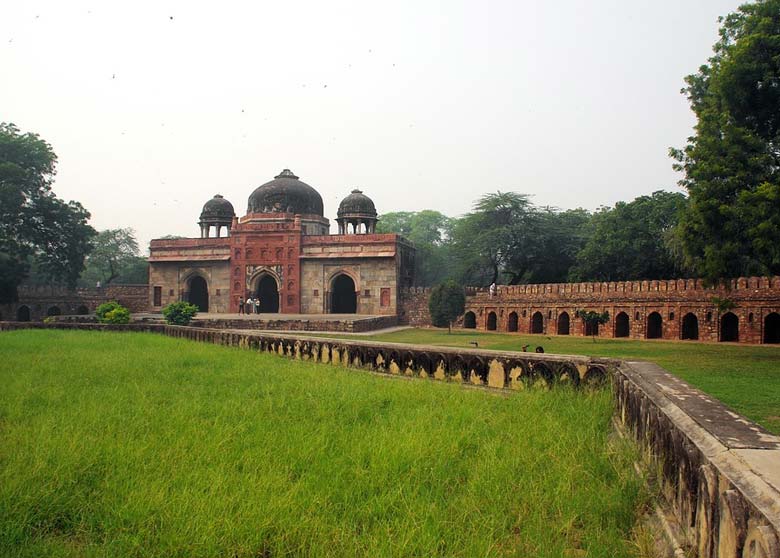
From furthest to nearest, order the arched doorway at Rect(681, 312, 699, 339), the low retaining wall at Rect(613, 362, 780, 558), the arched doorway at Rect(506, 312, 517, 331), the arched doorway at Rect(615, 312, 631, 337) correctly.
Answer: the arched doorway at Rect(506, 312, 517, 331), the arched doorway at Rect(615, 312, 631, 337), the arched doorway at Rect(681, 312, 699, 339), the low retaining wall at Rect(613, 362, 780, 558)

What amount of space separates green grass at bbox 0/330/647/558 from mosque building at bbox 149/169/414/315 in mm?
23212

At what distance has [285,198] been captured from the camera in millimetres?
30938

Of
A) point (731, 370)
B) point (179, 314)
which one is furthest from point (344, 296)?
point (731, 370)

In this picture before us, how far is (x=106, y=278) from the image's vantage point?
47688mm

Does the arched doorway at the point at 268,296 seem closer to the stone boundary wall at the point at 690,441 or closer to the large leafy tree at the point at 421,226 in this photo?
the large leafy tree at the point at 421,226

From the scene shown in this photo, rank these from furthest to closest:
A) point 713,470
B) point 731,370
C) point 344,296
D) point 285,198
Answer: point 344,296 < point 285,198 < point 731,370 < point 713,470

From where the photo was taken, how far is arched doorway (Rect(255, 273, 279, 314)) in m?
31.8

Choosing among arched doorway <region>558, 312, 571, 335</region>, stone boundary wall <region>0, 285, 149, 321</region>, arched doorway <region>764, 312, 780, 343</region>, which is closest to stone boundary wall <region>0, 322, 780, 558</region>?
arched doorway <region>764, 312, 780, 343</region>

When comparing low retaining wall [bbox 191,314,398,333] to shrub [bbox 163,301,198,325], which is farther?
low retaining wall [bbox 191,314,398,333]

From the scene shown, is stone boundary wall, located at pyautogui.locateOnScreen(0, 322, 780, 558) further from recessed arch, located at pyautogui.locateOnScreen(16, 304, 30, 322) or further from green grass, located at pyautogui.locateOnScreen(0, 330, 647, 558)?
recessed arch, located at pyautogui.locateOnScreen(16, 304, 30, 322)

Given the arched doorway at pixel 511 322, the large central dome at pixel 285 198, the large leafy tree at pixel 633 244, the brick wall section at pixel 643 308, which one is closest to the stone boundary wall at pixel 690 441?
the brick wall section at pixel 643 308

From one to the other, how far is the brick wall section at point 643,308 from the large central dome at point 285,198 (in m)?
9.89

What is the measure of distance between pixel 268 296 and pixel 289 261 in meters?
3.75

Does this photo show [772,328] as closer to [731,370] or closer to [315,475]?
[731,370]
